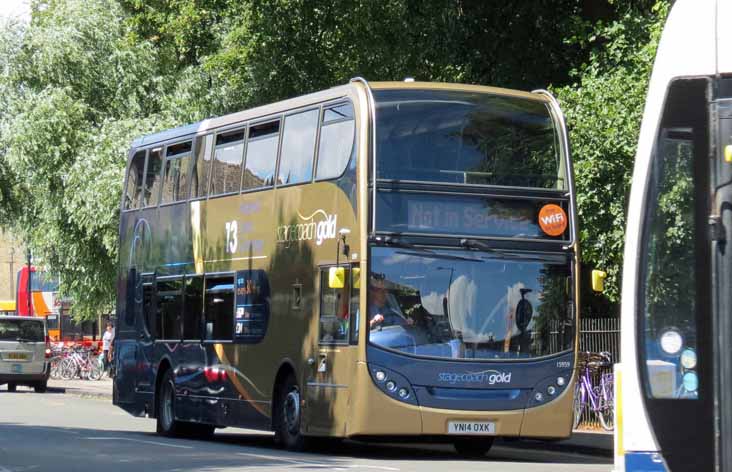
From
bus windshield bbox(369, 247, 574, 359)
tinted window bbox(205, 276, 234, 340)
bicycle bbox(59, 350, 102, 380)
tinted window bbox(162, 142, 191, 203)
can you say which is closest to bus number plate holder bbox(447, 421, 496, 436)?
bus windshield bbox(369, 247, 574, 359)

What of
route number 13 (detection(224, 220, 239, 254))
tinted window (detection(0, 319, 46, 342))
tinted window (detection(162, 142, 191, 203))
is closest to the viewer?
route number 13 (detection(224, 220, 239, 254))

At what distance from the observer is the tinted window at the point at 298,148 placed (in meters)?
20.1

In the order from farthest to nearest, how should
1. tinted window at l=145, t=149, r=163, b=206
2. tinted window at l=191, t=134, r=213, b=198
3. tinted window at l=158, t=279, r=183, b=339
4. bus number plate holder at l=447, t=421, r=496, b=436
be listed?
tinted window at l=145, t=149, r=163, b=206 < tinted window at l=158, t=279, r=183, b=339 < tinted window at l=191, t=134, r=213, b=198 < bus number plate holder at l=447, t=421, r=496, b=436

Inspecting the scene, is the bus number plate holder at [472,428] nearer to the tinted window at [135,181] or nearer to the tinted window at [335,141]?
the tinted window at [335,141]

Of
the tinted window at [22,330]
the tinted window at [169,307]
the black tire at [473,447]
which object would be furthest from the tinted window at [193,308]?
the tinted window at [22,330]

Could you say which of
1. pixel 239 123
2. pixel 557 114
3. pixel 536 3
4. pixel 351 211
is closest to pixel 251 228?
pixel 239 123

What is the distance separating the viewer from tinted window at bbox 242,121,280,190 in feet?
→ 70.0

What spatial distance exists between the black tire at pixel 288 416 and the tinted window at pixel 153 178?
6.21m

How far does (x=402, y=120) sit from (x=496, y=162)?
127 centimetres

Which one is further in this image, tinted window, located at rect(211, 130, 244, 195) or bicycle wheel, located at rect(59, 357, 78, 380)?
bicycle wheel, located at rect(59, 357, 78, 380)

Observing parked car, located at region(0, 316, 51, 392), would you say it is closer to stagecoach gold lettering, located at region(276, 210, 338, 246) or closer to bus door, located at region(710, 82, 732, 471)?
stagecoach gold lettering, located at region(276, 210, 338, 246)

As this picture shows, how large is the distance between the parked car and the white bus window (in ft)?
59.2

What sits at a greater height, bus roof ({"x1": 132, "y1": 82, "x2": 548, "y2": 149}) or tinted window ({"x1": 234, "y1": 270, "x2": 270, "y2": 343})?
bus roof ({"x1": 132, "y1": 82, "x2": 548, "y2": 149})

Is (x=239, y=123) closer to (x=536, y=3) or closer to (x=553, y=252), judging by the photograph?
(x=553, y=252)
